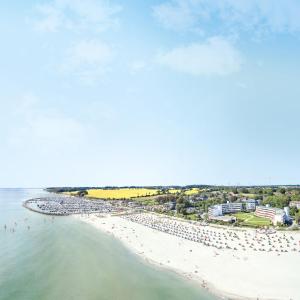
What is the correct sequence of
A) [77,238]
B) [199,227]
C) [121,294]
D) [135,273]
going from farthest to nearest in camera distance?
1. [199,227]
2. [77,238]
3. [135,273]
4. [121,294]

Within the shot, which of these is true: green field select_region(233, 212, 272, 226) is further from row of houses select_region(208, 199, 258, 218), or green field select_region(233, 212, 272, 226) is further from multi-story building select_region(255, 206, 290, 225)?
row of houses select_region(208, 199, 258, 218)

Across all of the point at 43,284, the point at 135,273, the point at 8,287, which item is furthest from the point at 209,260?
the point at 8,287

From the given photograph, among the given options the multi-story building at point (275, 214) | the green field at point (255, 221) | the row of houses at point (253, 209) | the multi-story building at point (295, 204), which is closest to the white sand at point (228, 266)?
the multi-story building at point (275, 214)

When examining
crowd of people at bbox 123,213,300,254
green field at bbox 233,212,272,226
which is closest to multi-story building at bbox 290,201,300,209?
green field at bbox 233,212,272,226

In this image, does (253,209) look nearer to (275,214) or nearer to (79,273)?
(275,214)

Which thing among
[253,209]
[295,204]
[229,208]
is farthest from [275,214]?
[253,209]

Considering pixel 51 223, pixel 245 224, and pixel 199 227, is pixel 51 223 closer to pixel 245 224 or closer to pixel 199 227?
pixel 199 227
